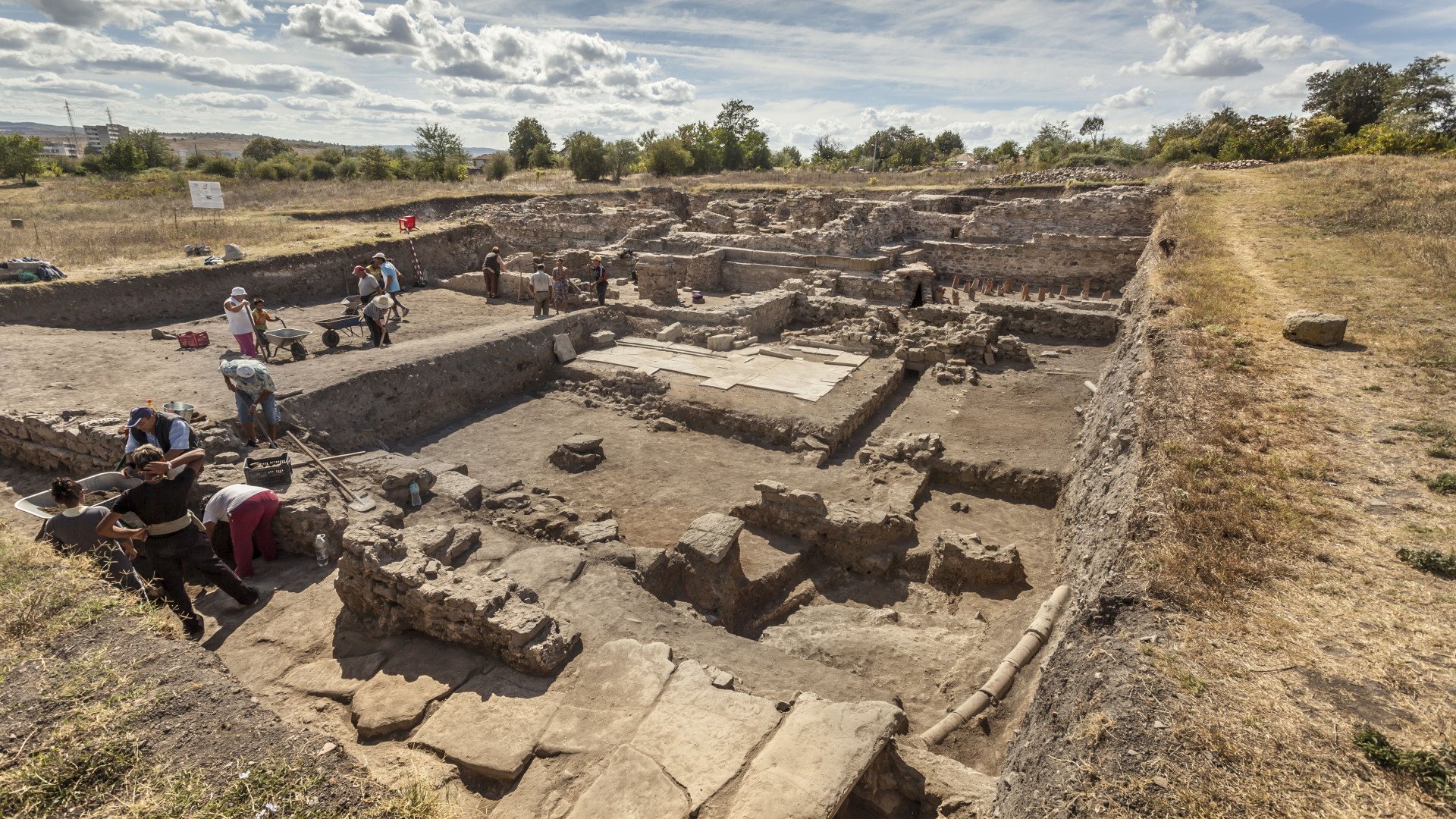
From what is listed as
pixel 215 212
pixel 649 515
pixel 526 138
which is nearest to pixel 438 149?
pixel 526 138

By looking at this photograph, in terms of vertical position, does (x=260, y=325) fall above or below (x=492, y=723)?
above

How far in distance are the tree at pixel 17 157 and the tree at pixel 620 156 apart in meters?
34.5

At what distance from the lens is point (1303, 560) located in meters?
3.92

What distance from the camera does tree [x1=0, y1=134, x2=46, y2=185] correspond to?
3906cm

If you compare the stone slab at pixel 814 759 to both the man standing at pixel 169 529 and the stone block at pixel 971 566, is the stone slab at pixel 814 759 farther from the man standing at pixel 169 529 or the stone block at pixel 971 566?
the man standing at pixel 169 529

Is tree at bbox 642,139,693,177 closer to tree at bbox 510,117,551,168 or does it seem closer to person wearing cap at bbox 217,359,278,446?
tree at bbox 510,117,551,168

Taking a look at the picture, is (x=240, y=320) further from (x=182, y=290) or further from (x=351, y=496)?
(x=182, y=290)

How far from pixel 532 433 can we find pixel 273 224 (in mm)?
17982

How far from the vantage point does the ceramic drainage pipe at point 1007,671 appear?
16.2 ft

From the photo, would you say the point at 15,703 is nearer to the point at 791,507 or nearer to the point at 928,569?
the point at 791,507

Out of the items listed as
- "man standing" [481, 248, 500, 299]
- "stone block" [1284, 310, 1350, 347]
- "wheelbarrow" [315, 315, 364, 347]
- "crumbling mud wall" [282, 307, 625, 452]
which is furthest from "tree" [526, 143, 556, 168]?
"stone block" [1284, 310, 1350, 347]

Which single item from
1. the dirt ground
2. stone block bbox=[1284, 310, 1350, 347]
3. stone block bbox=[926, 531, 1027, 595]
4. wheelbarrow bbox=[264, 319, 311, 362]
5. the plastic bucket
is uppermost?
stone block bbox=[1284, 310, 1350, 347]

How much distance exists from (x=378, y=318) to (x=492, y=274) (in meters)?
5.27

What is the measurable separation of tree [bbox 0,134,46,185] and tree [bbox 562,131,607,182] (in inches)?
1258
